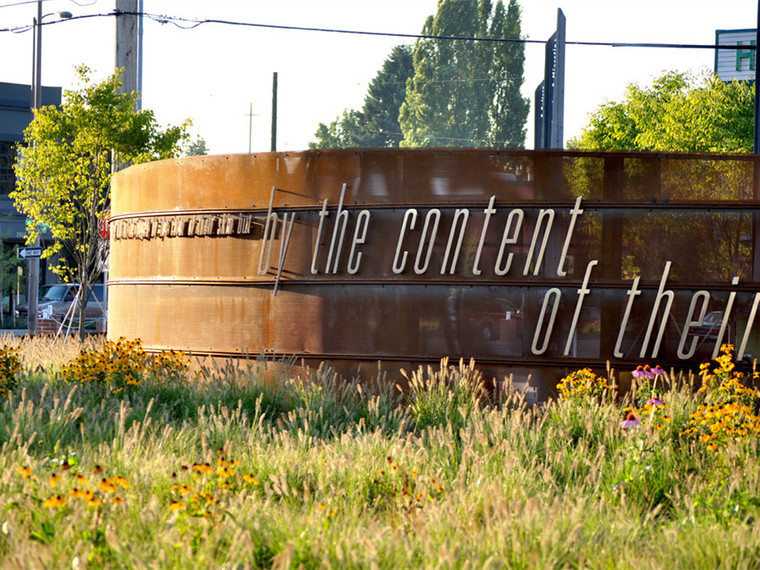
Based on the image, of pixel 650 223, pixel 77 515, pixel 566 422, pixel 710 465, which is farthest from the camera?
pixel 650 223

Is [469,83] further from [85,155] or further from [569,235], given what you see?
[569,235]


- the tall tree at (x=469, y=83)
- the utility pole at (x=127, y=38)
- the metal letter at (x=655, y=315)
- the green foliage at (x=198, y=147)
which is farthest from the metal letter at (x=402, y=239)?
the green foliage at (x=198, y=147)

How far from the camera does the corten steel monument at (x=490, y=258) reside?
10.0 m

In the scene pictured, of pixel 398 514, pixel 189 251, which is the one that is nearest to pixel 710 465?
pixel 398 514

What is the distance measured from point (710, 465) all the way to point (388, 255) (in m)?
4.53

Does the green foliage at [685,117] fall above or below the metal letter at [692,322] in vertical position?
above

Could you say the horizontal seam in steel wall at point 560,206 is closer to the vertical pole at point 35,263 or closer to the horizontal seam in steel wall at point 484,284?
the horizontal seam in steel wall at point 484,284

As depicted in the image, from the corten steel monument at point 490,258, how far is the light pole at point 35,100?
14.9m

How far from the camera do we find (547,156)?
1022cm

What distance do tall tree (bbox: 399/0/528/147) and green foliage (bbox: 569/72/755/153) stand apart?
25.0 meters

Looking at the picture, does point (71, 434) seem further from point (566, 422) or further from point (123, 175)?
point (123, 175)

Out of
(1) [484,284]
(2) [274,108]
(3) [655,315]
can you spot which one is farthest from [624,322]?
(2) [274,108]

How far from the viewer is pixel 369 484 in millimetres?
6289

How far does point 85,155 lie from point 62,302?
39.5ft
